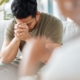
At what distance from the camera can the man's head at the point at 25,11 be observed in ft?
5.54

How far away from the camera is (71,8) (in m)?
0.44

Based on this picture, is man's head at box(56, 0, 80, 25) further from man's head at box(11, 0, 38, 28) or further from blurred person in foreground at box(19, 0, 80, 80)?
man's head at box(11, 0, 38, 28)

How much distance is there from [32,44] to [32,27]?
123 centimetres

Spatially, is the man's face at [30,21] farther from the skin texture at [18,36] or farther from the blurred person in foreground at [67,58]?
the blurred person in foreground at [67,58]

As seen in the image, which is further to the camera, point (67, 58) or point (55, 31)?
point (55, 31)

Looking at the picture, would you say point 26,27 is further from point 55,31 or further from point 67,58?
point 67,58

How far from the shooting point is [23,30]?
67.4 inches

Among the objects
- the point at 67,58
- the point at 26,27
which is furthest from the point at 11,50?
the point at 67,58

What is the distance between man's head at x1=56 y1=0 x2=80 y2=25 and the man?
47.1 inches

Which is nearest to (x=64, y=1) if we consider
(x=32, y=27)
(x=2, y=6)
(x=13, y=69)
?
(x=13, y=69)

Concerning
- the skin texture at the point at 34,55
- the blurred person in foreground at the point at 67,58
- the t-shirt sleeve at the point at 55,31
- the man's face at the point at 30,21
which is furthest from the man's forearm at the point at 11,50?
the blurred person in foreground at the point at 67,58

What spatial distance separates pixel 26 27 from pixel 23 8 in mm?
153

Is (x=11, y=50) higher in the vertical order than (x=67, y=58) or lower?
lower

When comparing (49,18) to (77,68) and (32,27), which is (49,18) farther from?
(77,68)
